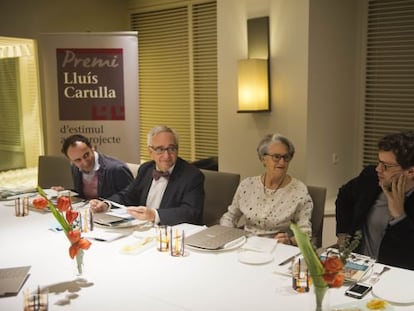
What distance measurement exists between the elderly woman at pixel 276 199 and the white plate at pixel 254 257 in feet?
1.57

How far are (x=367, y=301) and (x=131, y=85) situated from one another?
330cm

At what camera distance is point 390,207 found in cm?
216

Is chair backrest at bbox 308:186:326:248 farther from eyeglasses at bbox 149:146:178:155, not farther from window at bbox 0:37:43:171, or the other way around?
window at bbox 0:37:43:171

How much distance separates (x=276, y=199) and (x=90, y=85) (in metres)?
2.45

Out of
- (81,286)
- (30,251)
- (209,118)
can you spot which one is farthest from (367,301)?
(209,118)

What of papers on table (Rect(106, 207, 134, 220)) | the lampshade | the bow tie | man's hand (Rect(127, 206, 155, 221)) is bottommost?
papers on table (Rect(106, 207, 134, 220))

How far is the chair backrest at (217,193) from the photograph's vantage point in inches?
114

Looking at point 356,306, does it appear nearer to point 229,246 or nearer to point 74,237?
point 229,246

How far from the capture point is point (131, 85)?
170 inches

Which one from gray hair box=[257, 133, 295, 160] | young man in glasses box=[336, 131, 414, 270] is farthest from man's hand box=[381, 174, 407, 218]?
gray hair box=[257, 133, 295, 160]

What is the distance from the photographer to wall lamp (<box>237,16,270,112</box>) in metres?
3.55

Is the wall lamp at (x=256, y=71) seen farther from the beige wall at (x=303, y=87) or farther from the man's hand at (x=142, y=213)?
the man's hand at (x=142, y=213)

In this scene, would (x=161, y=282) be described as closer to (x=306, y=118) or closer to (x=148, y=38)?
(x=306, y=118)

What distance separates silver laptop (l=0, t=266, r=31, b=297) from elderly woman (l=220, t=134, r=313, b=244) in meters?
1.19
